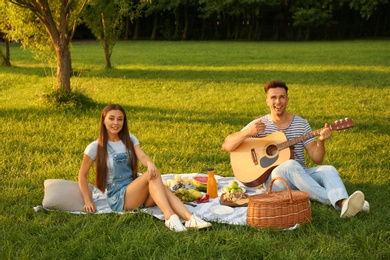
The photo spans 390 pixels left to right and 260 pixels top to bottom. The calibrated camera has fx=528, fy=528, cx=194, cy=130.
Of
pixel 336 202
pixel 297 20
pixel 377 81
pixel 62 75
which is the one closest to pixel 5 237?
pixel 336 202

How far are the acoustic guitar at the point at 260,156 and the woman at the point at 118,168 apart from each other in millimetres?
1122

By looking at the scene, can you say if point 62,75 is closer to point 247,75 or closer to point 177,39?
point 247,75

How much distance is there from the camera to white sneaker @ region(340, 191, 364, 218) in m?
4.61

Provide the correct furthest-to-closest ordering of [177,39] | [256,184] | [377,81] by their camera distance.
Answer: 1. [177,39]
2. [377,81]
3. [256,184]

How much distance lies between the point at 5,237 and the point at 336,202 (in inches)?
116

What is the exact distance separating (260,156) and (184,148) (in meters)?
2.10

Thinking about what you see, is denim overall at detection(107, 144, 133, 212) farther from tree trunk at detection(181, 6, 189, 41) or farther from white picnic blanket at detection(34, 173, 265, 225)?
tree trunk at detection(181, 6, 189, 41)

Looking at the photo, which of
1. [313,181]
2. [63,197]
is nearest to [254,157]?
[313,181]

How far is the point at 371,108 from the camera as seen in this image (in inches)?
413

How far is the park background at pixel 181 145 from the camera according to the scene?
13.6 feet

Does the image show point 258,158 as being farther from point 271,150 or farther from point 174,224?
point 174,224

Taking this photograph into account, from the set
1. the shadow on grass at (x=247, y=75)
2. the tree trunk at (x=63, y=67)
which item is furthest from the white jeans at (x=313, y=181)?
the shadow on grass at (x=247, y=75)

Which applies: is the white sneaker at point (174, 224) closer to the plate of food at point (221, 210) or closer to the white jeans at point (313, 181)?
the plate of food at point (221, 210)

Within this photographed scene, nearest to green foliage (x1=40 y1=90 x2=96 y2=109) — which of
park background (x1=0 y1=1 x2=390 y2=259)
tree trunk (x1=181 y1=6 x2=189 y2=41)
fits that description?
park background (x1=0 y1=1 x2=390 y2=259)
